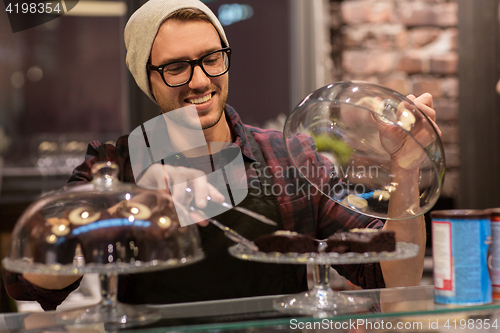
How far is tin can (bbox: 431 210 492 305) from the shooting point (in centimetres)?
62

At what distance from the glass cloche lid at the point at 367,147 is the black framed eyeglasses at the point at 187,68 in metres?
0.25

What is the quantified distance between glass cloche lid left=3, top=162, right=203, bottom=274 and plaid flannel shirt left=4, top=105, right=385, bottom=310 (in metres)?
0.31

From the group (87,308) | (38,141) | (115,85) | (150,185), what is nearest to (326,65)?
(150,185)

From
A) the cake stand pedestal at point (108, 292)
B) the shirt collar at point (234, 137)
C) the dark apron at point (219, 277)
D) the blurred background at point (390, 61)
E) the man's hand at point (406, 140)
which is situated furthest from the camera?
the blurred background at point (390, 61)

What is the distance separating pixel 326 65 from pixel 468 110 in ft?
1.89

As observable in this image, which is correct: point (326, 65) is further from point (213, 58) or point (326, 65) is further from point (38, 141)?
point (38, 141)

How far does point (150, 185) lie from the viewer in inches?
28.2

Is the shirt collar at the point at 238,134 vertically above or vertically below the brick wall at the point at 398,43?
below

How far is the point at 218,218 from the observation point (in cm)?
83

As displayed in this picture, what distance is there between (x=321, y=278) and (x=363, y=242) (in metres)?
0.08

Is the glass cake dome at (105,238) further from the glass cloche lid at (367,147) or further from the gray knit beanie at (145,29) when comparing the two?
the gray knit beanie at (145,29)

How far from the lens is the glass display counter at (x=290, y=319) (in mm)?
585

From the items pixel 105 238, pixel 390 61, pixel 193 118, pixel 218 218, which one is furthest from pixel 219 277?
pixel 390 61

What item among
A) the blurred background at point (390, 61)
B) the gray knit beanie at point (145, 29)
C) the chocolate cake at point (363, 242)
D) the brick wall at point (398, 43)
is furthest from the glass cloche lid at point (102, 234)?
the brick wall at point (398, 43)
